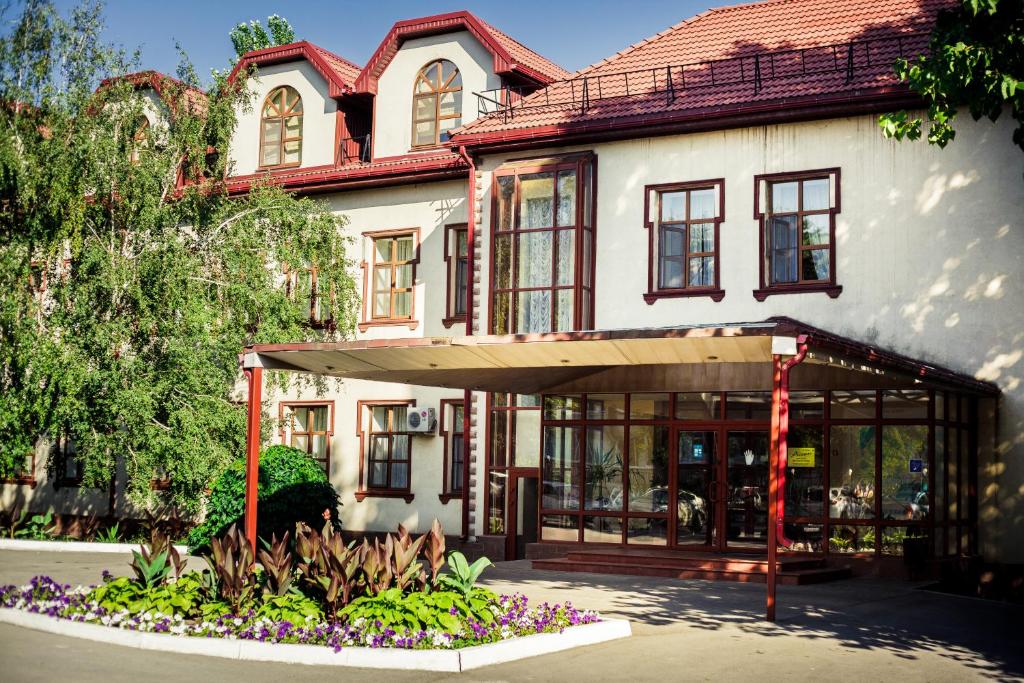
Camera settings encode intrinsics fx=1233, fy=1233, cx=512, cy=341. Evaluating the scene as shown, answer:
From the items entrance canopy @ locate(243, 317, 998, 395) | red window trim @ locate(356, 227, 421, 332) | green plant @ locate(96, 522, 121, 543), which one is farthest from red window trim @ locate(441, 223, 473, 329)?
green plant @ locate(96, 522, 121, 543)

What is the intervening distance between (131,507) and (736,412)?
562 inches

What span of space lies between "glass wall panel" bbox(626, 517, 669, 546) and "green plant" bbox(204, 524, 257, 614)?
9.64 metres

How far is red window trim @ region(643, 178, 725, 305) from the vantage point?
66.8 feet

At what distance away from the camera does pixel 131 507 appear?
27.3 m

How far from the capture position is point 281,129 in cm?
2706

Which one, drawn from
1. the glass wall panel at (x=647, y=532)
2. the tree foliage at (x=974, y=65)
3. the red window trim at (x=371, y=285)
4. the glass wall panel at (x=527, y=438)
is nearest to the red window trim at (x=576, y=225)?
the glass wall panel at (x=527, y=438)

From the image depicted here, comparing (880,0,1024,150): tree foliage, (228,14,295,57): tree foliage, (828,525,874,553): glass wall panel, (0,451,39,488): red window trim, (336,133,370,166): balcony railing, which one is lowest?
(828,525,874,553): glass wall panel

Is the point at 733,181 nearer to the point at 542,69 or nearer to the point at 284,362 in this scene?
the point at 542,69

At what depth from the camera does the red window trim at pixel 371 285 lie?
24.7 meters

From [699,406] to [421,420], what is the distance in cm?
611

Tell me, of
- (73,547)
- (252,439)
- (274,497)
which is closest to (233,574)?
(252,439)

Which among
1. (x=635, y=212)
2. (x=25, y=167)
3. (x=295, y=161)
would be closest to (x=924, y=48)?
(x=635, y=212)

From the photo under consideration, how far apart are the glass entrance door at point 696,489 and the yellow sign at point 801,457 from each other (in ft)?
4.22

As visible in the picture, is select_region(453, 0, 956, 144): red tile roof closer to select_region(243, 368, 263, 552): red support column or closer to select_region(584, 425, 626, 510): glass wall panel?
select_region(584, 425, 626, 510): glass wall panel
